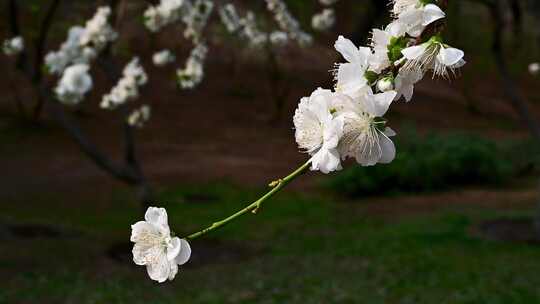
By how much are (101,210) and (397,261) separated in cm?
425

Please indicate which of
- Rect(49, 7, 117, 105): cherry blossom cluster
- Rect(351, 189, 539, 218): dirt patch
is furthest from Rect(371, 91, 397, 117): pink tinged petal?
Rect(351, 189, 539, 218): dirt patch

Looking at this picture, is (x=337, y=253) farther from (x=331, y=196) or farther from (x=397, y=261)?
(x=331, y=196)

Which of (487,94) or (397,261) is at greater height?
(487,94)

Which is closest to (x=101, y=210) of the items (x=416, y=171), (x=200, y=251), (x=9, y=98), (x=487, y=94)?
(x=200, y=251)

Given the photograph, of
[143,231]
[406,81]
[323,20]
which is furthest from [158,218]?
[323,20]

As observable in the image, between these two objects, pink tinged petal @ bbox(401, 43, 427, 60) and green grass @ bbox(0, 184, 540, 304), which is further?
green grass @ bbox(0, 184, 540, 304)

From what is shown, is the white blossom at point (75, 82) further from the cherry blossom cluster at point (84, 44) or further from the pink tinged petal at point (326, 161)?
the pink tinged petal at point (326, 161)

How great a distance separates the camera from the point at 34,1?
13.1 metres

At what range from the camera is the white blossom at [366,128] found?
107 cm

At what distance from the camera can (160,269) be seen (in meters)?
1.17

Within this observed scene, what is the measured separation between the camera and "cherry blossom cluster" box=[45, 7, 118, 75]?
5.41 m

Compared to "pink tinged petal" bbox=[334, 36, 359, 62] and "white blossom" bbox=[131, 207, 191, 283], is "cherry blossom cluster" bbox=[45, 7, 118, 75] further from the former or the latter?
"pink tinged petal" bbox=[334, 36, 359, 62]

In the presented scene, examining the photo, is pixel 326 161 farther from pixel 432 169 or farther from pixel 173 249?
pixel 432 169

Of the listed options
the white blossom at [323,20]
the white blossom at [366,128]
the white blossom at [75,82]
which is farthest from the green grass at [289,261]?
the white blossom at [366,128]
